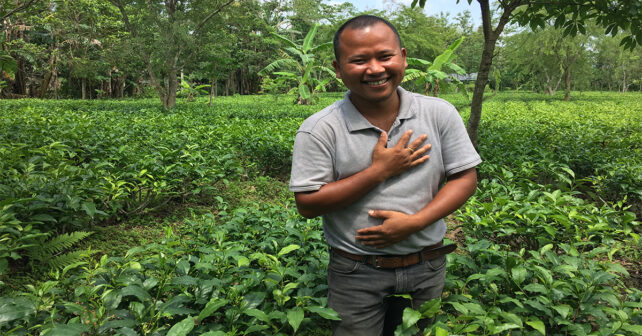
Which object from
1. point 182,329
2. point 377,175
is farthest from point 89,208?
point 377,175

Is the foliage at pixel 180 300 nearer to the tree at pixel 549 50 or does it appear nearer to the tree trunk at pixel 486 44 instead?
the tree trunk at pixel 486 44

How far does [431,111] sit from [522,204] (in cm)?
211

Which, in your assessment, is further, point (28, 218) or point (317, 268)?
point (28, 218)

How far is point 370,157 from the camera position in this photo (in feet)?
4.41

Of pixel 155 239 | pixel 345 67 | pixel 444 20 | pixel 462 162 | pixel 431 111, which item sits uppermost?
pixel 444 20

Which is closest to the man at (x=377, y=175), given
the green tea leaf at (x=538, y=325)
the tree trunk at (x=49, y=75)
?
the green tea leaf at (x=538, y=325)

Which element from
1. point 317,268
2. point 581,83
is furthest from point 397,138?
point 581,83

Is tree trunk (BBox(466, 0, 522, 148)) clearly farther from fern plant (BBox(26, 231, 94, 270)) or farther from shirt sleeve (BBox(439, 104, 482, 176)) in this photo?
fern plant (BBox(26, 231, 94, 270))

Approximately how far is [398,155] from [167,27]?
13746 mm

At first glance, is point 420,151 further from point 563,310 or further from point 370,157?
point 563,310

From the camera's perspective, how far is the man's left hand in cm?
128

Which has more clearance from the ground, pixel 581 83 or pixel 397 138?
pixel 581 83

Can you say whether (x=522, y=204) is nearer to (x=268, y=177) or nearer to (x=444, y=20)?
(x=268, y=177)

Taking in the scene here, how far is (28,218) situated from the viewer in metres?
2.80
